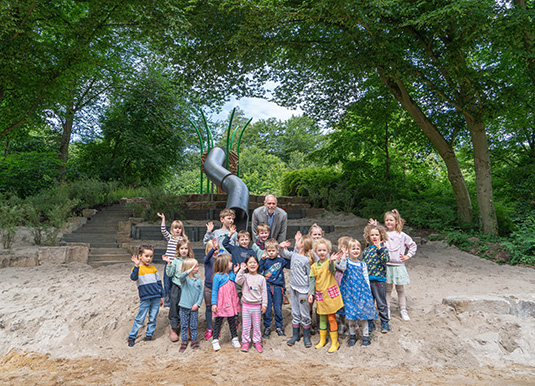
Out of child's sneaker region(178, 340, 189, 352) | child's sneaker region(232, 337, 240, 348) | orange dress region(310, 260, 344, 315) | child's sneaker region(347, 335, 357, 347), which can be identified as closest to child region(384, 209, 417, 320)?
child's sneaker region(347, 335, 357, 347)

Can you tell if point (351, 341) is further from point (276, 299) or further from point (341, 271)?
point (276, 299)

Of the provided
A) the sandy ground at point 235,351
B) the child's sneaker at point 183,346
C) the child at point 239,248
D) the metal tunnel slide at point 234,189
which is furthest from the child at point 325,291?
the metal tunnel slide at point 234,189

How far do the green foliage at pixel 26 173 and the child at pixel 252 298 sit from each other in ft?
37.2

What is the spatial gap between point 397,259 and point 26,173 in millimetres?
13766

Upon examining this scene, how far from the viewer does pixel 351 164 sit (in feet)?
40.0

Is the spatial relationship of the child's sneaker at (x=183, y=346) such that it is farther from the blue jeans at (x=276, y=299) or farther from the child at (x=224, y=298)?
the blue jeans at (x=276, y=299)

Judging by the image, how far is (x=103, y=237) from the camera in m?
8.59

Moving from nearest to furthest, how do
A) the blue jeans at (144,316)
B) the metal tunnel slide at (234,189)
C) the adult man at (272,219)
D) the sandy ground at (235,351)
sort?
the sandy ground at (235,351)
the blue jeans at (144,316)
the adult man at (272,219)
the metal tunnel slide at (234,189)

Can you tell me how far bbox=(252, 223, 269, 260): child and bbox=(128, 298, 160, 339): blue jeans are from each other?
136cm

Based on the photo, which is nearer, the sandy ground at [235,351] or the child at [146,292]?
the sandy ground at [235,351]

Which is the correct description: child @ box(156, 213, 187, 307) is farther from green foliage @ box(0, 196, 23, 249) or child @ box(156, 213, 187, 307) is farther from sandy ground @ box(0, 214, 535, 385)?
green foliage @ box(0, 196, 23, 249)

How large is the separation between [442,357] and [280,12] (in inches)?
255

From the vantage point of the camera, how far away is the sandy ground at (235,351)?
10.3 ft

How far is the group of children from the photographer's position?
3.83 metres
